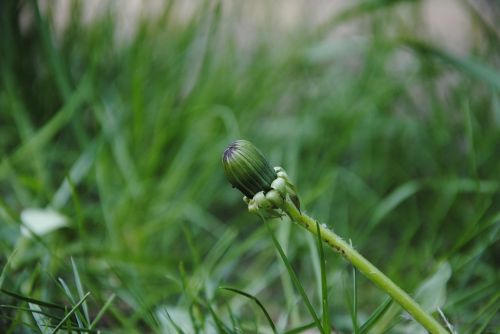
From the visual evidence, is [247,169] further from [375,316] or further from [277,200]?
[375,316]

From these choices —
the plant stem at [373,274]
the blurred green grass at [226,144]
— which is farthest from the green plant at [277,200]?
the blurred green grass at [226,144]

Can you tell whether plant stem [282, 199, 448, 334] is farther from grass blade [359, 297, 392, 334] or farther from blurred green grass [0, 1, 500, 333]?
blurred green grass [0, 1, 500, 333]

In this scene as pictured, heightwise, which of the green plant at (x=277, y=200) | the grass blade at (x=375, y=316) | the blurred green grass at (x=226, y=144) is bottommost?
the grass blade at (x=375, y=316)

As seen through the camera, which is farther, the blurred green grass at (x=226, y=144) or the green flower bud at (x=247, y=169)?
the blurred green grass at (x=226, y=144)

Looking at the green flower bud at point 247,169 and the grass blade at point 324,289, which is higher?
the green flower bud at point 247,169

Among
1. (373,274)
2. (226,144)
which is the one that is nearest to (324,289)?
A: (373,274)

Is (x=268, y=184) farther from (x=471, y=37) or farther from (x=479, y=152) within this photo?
(x=471, y=37)

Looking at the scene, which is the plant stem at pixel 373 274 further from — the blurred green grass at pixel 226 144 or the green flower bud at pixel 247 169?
the blurred green grass at pixel 226 144

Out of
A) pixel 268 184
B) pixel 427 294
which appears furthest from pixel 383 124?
pixel 268 184
